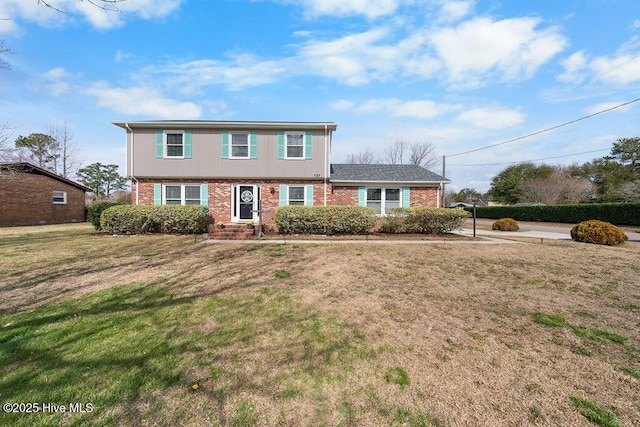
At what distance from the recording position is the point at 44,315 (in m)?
3.83

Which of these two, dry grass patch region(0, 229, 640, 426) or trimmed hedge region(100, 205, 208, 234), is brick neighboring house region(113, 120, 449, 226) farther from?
dry grass patch region(0, 229, 640, 426)

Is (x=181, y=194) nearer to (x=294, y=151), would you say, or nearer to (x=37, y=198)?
(x=294, y=151)

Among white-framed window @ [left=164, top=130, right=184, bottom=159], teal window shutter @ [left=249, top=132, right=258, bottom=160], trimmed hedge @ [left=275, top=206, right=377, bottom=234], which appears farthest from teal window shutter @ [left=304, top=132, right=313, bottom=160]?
white-framed window @ [left=164, top=130, right=184, bottom=159]

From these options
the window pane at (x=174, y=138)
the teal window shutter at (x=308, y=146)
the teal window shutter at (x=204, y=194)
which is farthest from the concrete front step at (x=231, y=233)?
the window pane at (x=174, y=138)

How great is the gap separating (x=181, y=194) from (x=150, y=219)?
2.43 meters

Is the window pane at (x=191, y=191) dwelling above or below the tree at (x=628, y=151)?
below

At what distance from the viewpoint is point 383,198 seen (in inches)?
554

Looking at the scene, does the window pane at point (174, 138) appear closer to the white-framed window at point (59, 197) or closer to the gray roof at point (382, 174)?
the gray roof at point (382, 174)

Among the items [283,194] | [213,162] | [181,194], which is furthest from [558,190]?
[181,194]

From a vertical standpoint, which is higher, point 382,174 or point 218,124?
point 218,124

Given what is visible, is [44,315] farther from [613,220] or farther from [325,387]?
[613,220]

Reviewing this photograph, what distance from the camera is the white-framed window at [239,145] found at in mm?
13070

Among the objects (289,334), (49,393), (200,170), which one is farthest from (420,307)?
(200,170)

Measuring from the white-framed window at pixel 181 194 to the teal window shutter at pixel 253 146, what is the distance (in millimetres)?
3030
